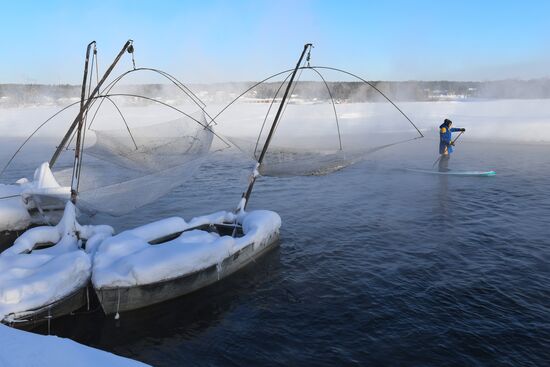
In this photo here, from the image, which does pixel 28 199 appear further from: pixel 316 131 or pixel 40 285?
pixel 316 131

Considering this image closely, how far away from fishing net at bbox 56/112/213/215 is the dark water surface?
1.65 metres

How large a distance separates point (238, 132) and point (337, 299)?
3069 centimetres

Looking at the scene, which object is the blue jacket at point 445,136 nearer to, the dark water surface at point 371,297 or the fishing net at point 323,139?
the fishing net at point 323,139

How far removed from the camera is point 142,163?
13039mm

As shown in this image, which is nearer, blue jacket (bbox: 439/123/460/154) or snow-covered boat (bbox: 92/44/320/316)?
snow-covered boat (bbox: 92/44/320/316)

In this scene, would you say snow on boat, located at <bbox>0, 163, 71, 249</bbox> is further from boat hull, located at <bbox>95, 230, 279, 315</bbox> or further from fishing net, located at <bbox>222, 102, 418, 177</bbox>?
fishing net, located at <bbox>222, 102, 418, 177</bbox>

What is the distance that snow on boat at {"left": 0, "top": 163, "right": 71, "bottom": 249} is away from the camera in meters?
10.4

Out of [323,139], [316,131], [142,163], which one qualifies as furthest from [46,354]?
[316,131]

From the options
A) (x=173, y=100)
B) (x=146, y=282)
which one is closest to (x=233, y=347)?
Answer: (x=146, y=282)

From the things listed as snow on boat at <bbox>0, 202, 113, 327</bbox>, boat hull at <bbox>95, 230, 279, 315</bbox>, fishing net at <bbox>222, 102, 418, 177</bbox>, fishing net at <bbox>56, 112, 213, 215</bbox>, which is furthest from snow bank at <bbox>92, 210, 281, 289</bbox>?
fishing net at <bbox>222, 102, 418, 177</bbox>

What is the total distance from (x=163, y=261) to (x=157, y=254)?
0.27 metres

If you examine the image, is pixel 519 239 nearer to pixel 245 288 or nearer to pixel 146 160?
pixel 245 288

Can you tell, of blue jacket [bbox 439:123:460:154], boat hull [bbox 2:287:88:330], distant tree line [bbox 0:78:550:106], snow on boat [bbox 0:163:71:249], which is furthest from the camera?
distant tree line [bbox 0:78:550:106]

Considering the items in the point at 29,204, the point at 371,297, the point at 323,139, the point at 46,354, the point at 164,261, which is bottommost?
the point at 371,297
